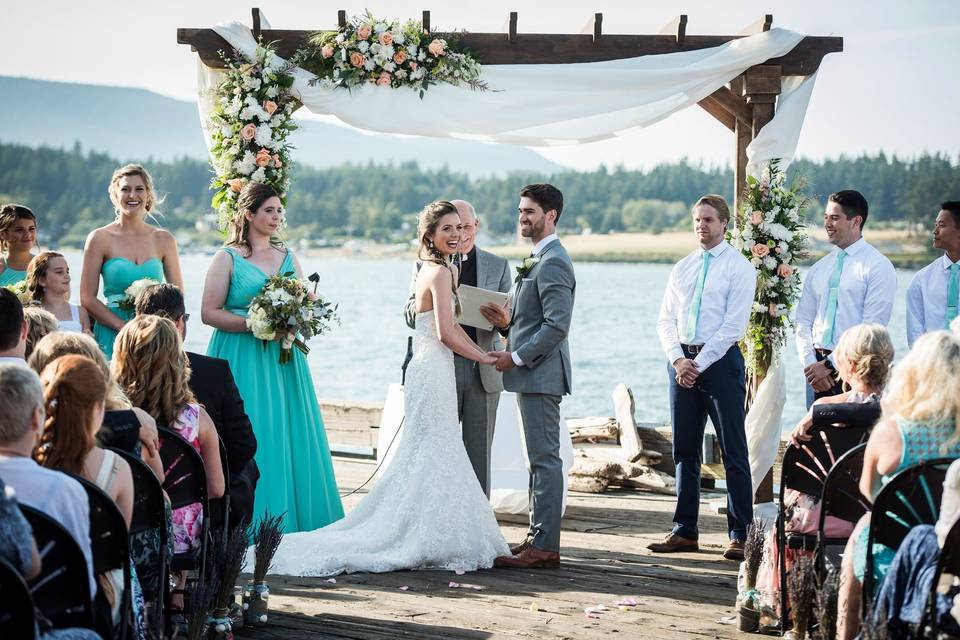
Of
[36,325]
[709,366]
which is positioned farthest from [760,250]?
[36,325]

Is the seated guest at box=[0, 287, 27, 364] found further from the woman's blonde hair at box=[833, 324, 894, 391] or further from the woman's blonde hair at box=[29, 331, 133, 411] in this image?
the woman's blonde hair at box=[833, 324, 894, 391]

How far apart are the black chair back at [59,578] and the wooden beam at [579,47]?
432 cm

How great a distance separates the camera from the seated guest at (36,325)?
4.07m

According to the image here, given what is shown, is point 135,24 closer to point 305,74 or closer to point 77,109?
point 77,109

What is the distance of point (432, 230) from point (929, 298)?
8.32ft

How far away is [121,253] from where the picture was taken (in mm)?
5973

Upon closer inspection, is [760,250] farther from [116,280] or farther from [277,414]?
[116,280]

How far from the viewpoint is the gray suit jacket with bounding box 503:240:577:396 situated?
16.9 feet

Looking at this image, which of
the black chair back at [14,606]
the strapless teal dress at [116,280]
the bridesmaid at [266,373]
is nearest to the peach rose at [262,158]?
the bridesmaid at [266,373]

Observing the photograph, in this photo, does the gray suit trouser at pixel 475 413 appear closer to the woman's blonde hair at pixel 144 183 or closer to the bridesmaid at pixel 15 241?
the woman's blonde hair at pixel 144 183

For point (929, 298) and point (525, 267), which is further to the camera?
point (929, 298)

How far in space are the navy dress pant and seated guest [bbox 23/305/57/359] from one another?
2.91m

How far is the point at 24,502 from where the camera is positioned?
2.60 meters

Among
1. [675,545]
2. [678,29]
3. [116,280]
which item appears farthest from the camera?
[678,29]
